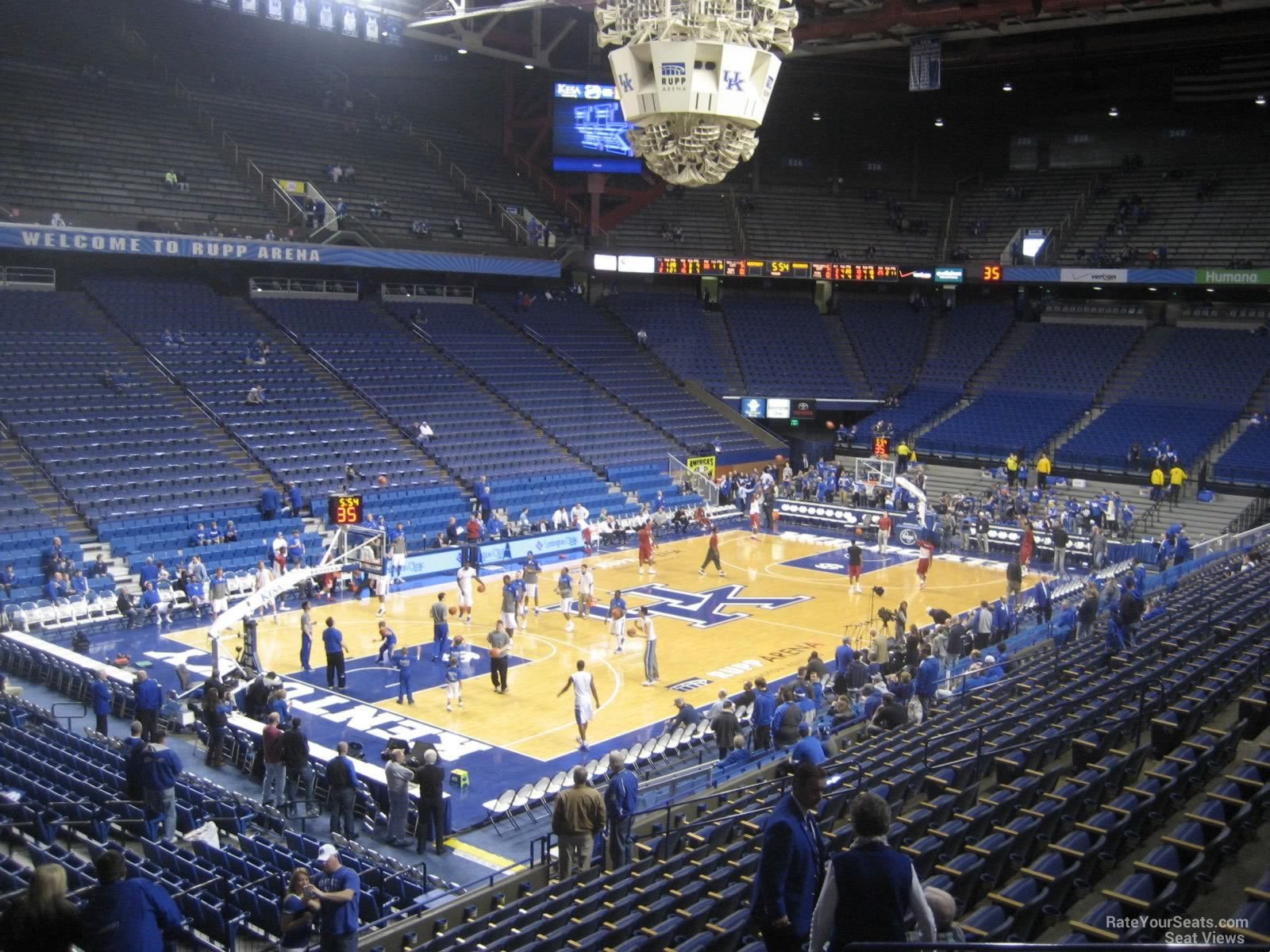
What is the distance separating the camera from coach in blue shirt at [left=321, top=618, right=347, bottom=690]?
829 inches

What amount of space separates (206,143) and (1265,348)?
39.8 meters

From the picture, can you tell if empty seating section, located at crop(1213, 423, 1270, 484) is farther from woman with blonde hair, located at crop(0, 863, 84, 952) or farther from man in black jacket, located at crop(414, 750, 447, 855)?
woman with blonde hair, located at crop(0, 863, 84, 952)

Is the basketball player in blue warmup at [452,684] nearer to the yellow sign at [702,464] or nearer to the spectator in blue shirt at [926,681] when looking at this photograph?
the spectator in blue shirt at [926,681]

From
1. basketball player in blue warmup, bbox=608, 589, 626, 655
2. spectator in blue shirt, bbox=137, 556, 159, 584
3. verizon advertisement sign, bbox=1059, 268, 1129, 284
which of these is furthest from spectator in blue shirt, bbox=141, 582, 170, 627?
verizon advertisement sign, bbox=1059, 268, 1129, 284

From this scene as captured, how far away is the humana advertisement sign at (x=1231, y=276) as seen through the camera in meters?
44.5

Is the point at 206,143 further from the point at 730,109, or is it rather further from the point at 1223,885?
the point at 1223,885

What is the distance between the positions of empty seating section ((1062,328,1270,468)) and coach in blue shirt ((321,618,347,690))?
30118mm

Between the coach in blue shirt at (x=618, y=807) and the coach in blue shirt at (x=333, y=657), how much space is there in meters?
9.88

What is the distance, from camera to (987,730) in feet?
45.6

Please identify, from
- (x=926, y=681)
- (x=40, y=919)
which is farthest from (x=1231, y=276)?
(x=40, y=919)

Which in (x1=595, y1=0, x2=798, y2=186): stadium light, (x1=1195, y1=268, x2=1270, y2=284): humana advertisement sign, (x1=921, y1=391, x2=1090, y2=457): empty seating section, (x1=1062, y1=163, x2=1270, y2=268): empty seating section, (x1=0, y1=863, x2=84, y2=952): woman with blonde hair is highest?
(x1=1062, y1=163, x2=1270, y2=268): empty seating section

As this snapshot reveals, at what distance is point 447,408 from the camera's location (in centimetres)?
4062

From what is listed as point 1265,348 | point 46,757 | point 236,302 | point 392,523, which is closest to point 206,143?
point 236,302

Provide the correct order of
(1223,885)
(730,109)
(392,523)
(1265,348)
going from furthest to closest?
(1265,348) → (392,523) → (730,109) → (1223,885)
